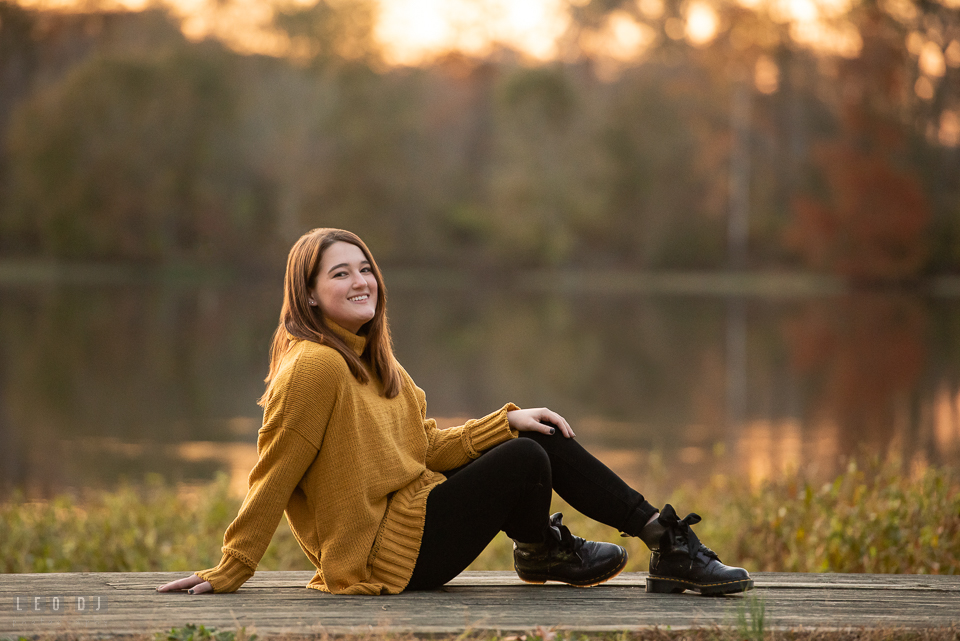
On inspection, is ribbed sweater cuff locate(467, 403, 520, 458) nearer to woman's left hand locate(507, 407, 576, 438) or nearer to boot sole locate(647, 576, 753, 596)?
woman's left hand locate(507, 407, 576, 438)

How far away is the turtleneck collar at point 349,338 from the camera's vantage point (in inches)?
126

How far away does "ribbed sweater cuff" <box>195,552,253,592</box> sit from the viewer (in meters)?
3.04

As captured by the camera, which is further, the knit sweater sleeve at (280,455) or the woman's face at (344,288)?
the woman's face at (344,288)

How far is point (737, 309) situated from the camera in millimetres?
28391

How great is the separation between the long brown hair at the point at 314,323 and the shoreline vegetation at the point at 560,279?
108 feet

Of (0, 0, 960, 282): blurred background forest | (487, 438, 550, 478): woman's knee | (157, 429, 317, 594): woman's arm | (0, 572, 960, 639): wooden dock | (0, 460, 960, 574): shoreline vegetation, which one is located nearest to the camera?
(0, 572, 960, 639): wooden dock

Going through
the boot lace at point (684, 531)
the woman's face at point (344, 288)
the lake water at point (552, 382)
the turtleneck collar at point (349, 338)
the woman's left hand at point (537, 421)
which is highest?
the woman's face at point (344, 288)

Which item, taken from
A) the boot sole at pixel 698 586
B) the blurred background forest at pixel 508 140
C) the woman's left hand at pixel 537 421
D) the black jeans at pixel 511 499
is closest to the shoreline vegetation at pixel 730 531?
the boot sole at pixel 698 586

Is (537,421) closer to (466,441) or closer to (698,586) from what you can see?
(466,441)

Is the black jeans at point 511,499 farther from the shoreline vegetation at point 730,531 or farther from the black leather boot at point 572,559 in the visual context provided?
the shoreline vegetation at point 730,531

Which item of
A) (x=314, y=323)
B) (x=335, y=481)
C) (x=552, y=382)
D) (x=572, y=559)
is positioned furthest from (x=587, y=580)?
(x=552, y=382)

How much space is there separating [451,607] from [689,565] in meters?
0.73

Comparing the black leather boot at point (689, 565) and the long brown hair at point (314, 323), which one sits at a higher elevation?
the long brown hair at point (314, 323)

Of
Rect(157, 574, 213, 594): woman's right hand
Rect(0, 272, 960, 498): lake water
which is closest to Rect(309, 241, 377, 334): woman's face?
Rect(157, 574, 213, 594): woman's right hand
